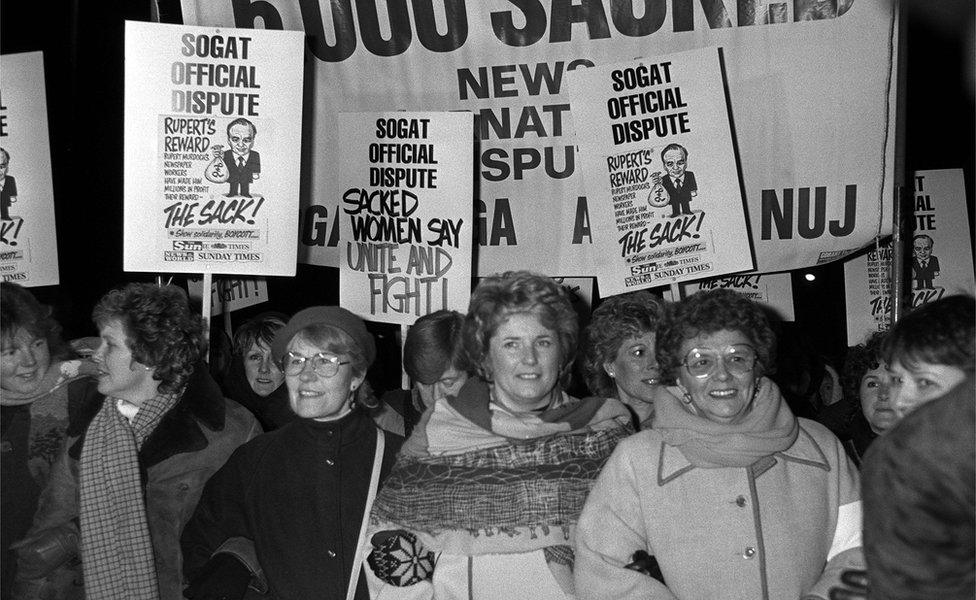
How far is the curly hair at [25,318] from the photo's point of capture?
4.23 meters

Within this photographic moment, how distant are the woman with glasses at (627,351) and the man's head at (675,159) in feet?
3.30

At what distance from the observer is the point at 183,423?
4.35 meters

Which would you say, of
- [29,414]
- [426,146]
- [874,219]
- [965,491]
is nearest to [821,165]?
[874,219]

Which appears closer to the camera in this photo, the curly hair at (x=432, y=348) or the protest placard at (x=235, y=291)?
the curly hair at (x=432, y=348)

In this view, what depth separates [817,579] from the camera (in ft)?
11.0

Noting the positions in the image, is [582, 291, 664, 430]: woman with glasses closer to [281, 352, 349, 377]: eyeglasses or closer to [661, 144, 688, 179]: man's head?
[661, 144, 688, 179]: man's head

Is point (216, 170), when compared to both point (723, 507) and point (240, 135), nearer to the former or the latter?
point (240, 135)

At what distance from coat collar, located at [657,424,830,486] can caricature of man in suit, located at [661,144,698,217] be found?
2.43 metres

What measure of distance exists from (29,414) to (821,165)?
14.7ft

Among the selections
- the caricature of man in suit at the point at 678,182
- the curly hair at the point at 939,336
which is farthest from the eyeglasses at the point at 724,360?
the caricature of man in suit at the point at 678,182

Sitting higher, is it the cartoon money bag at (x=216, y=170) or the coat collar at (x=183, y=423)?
the cartoon money bag at (x=216, y=170)

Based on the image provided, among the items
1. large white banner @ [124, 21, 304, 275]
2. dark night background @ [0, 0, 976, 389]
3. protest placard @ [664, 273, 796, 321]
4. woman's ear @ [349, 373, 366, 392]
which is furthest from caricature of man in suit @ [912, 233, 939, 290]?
woman's ear @ [349, 373, 366, 392]

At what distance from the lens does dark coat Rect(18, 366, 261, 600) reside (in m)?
4.27

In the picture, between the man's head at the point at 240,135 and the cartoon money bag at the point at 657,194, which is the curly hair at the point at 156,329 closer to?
the man's head at the point at 240,135
